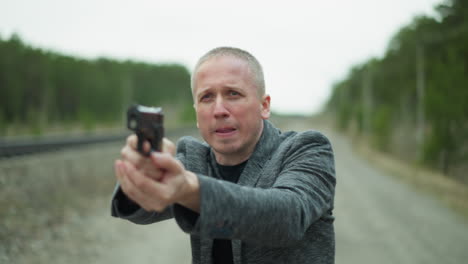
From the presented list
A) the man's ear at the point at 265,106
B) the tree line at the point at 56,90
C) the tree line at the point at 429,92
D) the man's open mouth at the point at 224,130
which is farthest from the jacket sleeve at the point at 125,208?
the tree line at the point at 56,90

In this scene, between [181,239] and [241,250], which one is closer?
[241,250]

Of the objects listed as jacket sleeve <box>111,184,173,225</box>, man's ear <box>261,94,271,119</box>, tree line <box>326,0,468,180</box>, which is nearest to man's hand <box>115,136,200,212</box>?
jacket sleeve <box>111,184,173,225</box>

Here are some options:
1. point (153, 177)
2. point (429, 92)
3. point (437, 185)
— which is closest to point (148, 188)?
point (153, 177)

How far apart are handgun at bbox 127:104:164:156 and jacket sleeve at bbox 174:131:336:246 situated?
0.19 meters

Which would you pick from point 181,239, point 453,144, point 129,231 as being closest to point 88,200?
point 129,231

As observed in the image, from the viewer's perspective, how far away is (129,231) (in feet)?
26.2

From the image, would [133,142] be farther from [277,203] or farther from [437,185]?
[437,185]

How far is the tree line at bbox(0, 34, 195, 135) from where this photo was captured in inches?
1312

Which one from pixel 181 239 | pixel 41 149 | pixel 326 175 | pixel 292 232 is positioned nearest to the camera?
pixel 292 232

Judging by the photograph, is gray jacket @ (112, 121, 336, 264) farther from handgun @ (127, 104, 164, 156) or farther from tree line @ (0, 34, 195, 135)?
tree line @ (0, 34, 195, 135)

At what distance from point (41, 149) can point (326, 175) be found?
39.7ft

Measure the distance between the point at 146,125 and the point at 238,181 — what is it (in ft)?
2.22

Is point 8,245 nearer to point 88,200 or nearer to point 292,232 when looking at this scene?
point 88,200

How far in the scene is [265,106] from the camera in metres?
1.78
